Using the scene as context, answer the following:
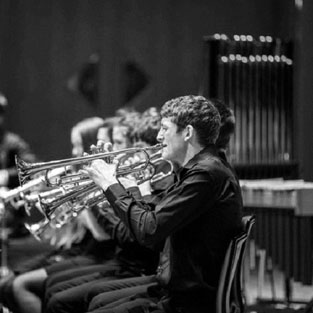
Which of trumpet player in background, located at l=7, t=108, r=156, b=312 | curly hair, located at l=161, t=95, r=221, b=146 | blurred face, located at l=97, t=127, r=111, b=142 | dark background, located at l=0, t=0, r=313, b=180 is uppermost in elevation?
dark background, located at l=0, t=0, r=313, b=180

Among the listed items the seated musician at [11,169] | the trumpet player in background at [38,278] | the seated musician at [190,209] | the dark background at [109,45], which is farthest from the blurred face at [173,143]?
the dark background at [109,45]

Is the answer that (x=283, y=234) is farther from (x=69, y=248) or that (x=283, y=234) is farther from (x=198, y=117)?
(x=198, y=117)

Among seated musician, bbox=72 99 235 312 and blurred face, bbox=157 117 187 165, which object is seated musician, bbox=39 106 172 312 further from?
blurred face, bbox=157 117 187 165

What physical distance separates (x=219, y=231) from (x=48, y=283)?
1.60 m

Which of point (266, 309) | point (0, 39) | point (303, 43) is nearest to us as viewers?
point (266, 309)

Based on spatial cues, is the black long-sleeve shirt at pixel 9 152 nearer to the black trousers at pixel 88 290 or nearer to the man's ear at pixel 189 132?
the black trousers at pixel 88 290

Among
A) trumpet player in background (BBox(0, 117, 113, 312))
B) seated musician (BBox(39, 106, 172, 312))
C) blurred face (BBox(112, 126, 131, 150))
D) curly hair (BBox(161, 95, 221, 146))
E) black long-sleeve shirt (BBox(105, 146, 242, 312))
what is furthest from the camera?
trumpet player in background (BBox(0, 117, 113, 312))

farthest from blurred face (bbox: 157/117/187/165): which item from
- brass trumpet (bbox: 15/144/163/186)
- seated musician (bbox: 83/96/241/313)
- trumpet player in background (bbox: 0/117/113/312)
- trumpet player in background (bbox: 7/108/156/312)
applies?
trumpet player in background (bbox: 0/117/113/312)

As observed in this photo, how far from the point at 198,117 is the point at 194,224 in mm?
445

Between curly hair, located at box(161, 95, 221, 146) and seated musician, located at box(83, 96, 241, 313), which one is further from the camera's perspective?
curly hair, located at box(161, 95, 221, 146)

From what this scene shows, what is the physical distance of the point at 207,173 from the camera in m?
3.00

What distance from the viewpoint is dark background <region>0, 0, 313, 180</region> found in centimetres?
Result: 812

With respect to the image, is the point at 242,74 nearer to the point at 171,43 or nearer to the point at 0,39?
the point at 171,43

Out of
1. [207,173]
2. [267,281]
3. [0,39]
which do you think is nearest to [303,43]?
Result: [267,281]
